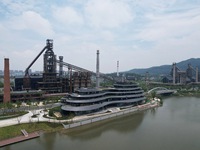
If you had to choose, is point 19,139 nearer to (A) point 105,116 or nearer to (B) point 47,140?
(B) point 47,140

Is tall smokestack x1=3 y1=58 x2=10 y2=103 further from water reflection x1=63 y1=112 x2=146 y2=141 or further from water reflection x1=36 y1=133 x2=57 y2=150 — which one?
water reflection x1=63 y1=112 x2=146 y2=141

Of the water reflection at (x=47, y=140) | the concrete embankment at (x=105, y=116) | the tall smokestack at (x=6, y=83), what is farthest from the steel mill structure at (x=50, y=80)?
the water reflection at (x=47, y=140)

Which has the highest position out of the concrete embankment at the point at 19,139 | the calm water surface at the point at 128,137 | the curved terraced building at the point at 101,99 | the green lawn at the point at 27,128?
the curved terraced building at the point at 101,99

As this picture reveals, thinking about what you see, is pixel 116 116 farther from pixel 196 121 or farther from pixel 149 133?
pixel 196 121

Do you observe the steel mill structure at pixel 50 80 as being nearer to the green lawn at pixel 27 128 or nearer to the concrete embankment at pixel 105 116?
the concrete embankment at pixel 105 116

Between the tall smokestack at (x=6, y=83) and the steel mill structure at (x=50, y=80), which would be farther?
the steel mill structure at (x=50, y=80)

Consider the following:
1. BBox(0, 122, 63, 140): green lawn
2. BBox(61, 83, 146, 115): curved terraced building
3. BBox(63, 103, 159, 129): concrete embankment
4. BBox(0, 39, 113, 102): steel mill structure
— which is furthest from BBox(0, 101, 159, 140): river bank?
BBox(0, 39, 113, 102): steel mill structure

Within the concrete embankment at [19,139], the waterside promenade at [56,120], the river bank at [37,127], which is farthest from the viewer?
the waterside promenade at [56,120]
